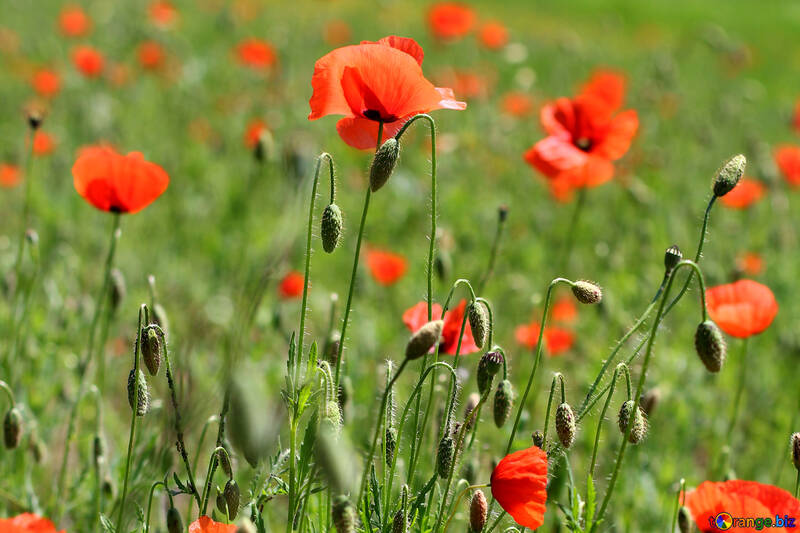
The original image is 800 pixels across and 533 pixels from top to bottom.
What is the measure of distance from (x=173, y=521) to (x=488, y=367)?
61cm

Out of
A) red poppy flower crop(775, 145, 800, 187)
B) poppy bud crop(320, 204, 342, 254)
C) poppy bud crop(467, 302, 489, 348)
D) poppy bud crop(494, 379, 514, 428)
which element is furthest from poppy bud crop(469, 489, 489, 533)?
red poppy flower crop(775, 145, 800, 187)

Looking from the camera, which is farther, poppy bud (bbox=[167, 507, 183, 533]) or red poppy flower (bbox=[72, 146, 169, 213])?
red poppy flower (bbox=[72, 146, 169, 213])

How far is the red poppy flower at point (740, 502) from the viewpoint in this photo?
1.46 meters

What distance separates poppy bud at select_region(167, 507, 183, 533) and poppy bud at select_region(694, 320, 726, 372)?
3.07 ft

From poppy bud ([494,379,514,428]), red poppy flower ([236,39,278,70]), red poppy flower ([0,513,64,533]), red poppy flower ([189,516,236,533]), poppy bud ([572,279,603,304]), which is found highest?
red poppy flower ([236,39,278,70])

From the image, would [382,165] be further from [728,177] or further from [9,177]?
[9,177]

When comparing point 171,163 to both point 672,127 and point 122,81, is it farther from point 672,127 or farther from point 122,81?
point 672,127

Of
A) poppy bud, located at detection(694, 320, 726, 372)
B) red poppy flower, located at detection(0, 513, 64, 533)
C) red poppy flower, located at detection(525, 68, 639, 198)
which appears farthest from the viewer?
red poppy flower, located at detection(525, 68, 639, 198)

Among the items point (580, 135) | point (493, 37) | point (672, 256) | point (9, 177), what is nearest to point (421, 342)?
point (672, 256)

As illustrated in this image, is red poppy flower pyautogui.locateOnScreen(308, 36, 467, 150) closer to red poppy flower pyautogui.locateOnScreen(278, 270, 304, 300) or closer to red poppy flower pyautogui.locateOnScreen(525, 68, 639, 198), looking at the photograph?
red poppy flower pyautogui.locateOnScreen(525, 68, 639, 198)

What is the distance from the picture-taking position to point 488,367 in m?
1.53

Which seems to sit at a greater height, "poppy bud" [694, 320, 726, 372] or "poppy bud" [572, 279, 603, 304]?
"poppy bud" [572, 279, 603, 304]

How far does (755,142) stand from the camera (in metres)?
5.21

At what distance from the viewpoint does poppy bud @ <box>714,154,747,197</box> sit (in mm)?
1549
